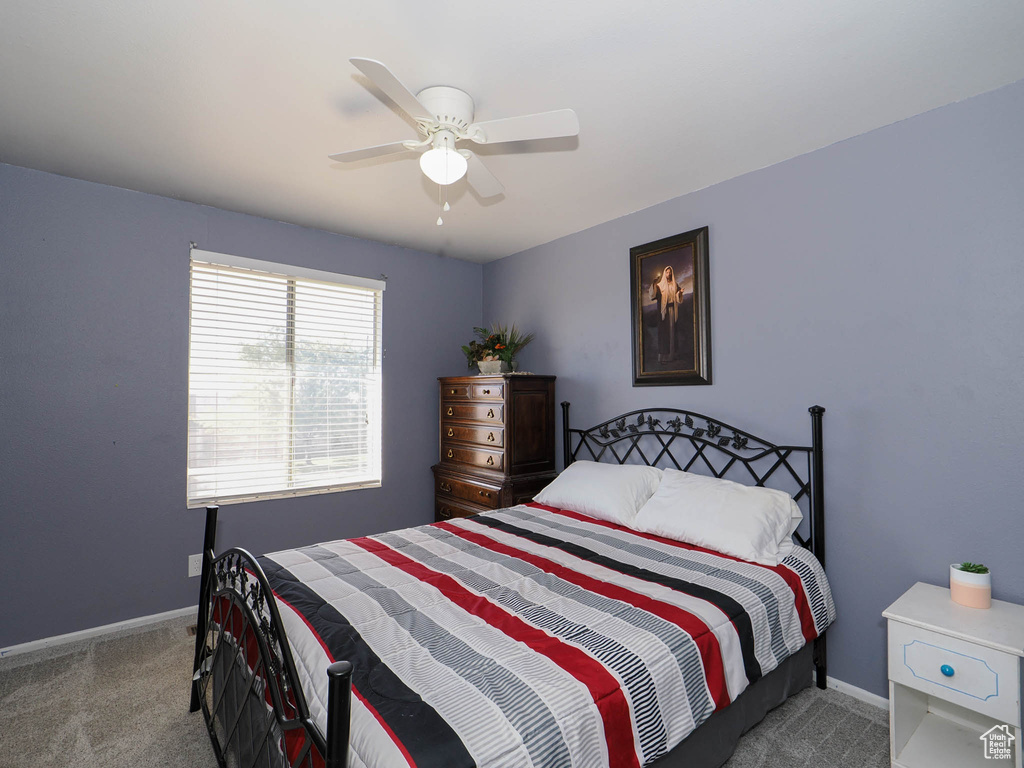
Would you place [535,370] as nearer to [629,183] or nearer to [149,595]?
[629,183]

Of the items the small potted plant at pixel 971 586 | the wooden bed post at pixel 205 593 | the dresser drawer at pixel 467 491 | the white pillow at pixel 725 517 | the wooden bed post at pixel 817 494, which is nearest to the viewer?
the small potted plant at pixel 971 586

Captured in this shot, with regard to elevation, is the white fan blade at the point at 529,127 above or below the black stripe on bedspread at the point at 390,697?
above

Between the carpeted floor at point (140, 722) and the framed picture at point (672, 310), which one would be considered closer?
the carpeted floor at point (140, 722)

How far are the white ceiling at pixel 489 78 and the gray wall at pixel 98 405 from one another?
32 cm

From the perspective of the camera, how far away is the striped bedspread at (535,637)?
117 centimetres

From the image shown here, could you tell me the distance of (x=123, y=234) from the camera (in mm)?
3088

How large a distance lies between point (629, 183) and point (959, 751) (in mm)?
2947

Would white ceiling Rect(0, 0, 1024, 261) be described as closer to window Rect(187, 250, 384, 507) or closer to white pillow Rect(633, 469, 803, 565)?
window Rect(187, 250, 384, 507)

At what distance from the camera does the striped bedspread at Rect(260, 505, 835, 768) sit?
46.1 inches

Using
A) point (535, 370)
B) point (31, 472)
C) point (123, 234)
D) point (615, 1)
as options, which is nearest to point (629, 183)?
point (615, 1)

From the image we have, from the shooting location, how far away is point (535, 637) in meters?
1.52

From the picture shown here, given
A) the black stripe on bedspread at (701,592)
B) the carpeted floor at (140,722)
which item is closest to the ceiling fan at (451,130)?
the black stripe on bedspread at (701,592)

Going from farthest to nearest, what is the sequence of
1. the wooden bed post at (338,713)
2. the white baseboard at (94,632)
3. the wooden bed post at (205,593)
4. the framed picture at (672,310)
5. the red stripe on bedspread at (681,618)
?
the framed picture at (672,310) < the white baseboard at (94,632) < the wooden bed post at (205,593) < the red stripe on bedspread at (681,618) < the wooden bed post at (338,713)

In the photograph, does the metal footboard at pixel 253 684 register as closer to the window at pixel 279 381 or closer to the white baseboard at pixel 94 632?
the white baseboard at pixel 94 632
